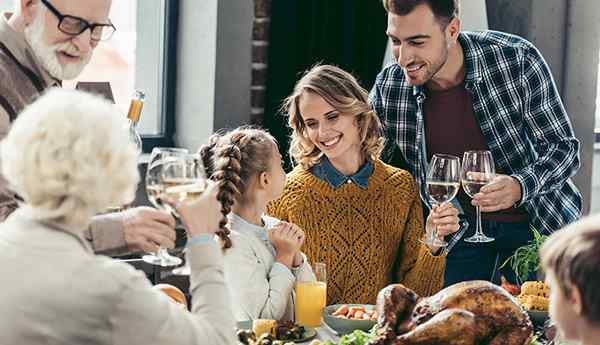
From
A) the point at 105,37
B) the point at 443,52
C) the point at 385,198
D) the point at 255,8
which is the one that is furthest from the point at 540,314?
the point at 255,8

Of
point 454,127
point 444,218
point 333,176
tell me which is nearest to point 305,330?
point 444,218

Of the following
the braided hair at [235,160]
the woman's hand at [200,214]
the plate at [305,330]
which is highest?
the woman's hand at [200,214]

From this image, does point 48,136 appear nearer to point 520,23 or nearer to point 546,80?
point 546,80

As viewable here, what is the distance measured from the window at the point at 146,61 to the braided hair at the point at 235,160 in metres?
1.41

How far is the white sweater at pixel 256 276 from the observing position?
108 inches

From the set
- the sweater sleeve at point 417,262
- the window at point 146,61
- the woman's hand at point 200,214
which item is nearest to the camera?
the woman's hand at point 200,214

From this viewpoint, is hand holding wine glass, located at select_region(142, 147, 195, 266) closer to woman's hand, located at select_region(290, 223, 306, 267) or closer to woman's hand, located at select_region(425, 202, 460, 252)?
woman's hand, located at select_region(290, 223, 306, 267)

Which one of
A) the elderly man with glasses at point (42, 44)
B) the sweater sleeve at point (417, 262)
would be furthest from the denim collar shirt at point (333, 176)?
the elderly man with glasses at point (42, 44)

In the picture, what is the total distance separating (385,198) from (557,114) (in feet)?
2.12

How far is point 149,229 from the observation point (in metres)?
2.08

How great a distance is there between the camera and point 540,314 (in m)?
2.64

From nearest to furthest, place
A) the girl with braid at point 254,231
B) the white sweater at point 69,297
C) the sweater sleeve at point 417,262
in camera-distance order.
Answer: the white sweater at point 69,297
the girl with braid at point 254,231
the sweater sleeve at point 417,262

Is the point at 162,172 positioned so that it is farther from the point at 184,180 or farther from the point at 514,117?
the point at 514,117

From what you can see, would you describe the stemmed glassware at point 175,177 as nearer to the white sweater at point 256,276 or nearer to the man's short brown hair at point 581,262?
the man's short brown hair at point 581,262
